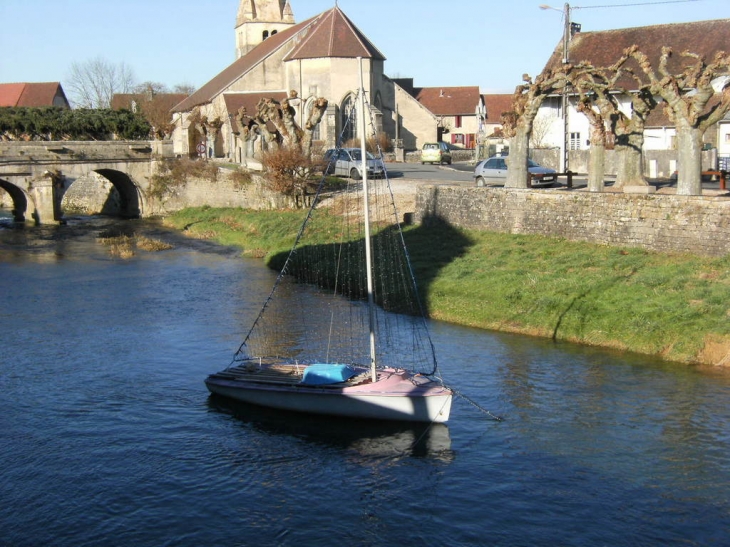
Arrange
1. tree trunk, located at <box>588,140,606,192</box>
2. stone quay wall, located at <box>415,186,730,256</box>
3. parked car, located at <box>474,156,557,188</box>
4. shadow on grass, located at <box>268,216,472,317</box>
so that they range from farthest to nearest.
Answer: parked car, located at <box>474,156,557,188</box>, tree trunk, located at <box>588,140,606,192</box>, shadow on grass, located at <box>268,216,472,317</box>, stone quay wall, located at <box>415,186,730,256</box>

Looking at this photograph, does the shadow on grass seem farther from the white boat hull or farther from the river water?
the white boat hull

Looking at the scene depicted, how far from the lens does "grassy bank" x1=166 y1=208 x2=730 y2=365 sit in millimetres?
22219

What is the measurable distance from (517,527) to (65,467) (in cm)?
844

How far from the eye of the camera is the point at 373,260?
32.6 meters

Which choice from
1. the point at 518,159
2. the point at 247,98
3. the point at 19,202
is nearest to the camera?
the point at 518,159

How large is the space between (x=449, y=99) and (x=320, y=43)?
Answer: 25488mm

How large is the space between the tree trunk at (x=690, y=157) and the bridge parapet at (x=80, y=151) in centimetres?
3874

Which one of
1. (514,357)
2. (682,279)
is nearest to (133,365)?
(514,357)

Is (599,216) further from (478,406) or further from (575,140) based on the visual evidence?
(575,140)

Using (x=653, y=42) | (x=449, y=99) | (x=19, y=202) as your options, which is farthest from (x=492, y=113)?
(x=19, y=202)

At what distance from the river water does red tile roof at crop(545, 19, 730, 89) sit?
32.9 m

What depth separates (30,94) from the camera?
97750 mm

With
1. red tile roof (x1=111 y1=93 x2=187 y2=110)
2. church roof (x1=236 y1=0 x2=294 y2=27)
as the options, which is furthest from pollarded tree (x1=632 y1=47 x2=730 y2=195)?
red tile roof (x1=111 y1=93 x2=187 y2=110)

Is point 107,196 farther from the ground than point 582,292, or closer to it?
farther from the ground
